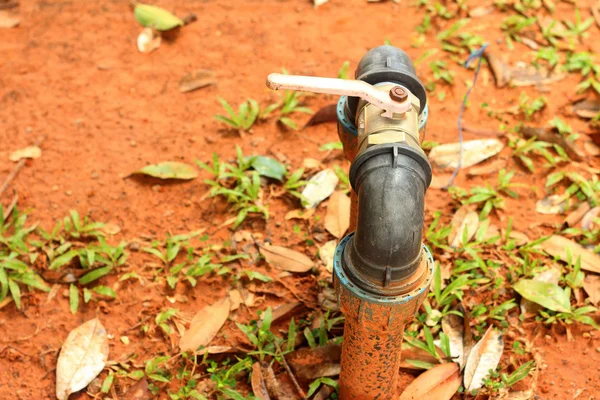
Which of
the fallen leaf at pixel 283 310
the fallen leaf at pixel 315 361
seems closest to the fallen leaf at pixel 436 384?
the fallen leaf at pixel 315 361

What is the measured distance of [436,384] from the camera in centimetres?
265

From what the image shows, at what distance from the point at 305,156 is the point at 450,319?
1.27 m

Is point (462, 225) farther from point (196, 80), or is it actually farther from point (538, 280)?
point (196, 80)

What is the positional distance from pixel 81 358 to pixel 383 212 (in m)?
1.65

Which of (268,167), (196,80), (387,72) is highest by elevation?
(387,72)

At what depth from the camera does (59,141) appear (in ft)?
12.2

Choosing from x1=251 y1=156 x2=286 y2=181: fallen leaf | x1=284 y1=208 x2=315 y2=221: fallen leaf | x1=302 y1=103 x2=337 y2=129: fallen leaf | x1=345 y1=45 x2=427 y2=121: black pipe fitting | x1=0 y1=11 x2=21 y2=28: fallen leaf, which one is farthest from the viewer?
x1=0 y1=11 x2=21 y2=28: fallen leaf

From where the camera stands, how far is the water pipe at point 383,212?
1.88 meters

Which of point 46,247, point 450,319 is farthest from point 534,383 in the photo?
point 46,247

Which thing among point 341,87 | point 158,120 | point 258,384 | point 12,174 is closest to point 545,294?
point 258,384

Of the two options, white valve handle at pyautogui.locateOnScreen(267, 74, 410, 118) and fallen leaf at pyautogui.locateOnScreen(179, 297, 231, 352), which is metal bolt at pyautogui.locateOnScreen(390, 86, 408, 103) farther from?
fallen leaf at pyautogui.locateOnScreen(179, 297, 231, 352)

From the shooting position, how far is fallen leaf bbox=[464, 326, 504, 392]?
8.70ft

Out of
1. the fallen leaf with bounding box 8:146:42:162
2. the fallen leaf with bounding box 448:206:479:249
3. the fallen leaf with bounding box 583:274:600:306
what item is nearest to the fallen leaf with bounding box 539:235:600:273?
the fallen leaf with bounding box 583:274:600:306

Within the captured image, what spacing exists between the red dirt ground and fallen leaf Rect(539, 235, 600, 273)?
0.39 ft
